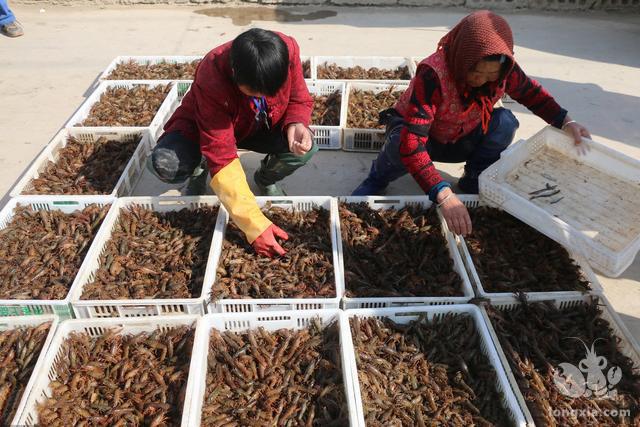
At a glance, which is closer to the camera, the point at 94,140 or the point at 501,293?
the point at 501,293

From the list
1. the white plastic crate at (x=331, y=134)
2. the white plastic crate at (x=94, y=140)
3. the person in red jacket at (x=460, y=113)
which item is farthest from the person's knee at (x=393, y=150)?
the white plastic crate at (x=94, y=140)

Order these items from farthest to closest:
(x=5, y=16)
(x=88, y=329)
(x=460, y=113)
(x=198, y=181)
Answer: (x=5, y=16) → (x=198, y=181) → (x=460, y=113) → (x=88, y=329)

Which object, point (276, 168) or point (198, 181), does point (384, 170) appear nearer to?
point (276, 168)

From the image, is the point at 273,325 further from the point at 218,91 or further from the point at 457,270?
the point at 218,91

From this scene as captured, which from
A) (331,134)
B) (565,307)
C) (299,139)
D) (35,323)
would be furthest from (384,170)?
(35,323)

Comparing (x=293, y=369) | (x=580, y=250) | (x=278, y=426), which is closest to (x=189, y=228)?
(x=293, y=369)

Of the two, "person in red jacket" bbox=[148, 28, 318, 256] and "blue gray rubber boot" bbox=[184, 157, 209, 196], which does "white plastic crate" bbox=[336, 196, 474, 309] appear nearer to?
"person in red jacket" bbox=[148, 28, 318, 256]

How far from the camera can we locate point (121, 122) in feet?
20.5

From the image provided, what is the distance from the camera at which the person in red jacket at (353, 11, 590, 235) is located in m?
3.52

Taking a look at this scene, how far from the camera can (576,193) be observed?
4.12 metres

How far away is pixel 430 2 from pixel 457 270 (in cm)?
943

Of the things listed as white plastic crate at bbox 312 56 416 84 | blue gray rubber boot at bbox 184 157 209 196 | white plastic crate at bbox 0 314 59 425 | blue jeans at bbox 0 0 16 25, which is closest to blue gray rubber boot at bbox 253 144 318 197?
blue gray rubber boot at bbox 184 157 209 196

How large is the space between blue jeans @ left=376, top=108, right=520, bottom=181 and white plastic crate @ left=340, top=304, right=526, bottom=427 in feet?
5.96

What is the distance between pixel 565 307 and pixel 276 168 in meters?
3.00
